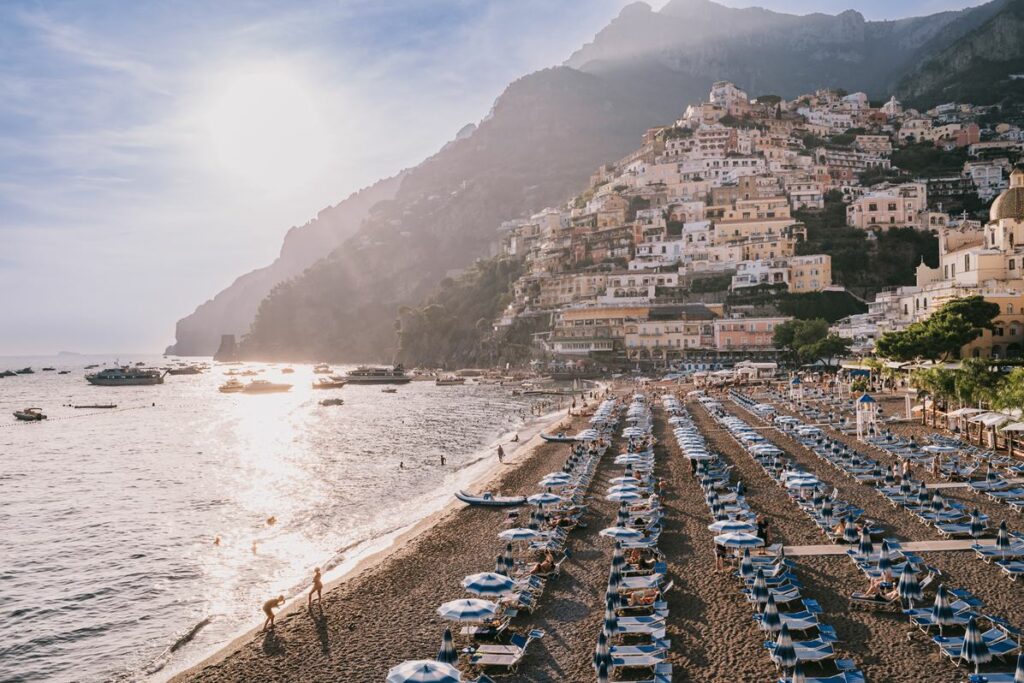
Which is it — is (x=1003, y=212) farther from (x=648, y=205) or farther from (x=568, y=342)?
(x=648, y=205)

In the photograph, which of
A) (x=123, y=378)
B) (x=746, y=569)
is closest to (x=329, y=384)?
(x=123, y=378)

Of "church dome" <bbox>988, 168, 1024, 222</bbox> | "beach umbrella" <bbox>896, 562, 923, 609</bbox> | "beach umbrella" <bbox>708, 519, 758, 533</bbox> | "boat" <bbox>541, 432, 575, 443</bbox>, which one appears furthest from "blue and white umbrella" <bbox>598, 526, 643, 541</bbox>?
"church dome" <bbox>988, 168, 1024, 222</bbox>

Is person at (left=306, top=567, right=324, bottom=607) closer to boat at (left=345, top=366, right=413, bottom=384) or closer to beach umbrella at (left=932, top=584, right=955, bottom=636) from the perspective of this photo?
beach umbrella at (left=932, top=584, right=955, bottom=636)

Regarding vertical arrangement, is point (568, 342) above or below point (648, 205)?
below

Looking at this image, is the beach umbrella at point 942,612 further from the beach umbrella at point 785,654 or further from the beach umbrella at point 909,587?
the beach umbrella at point 785,654

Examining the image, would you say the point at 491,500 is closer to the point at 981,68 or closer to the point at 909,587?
the point at 909,587

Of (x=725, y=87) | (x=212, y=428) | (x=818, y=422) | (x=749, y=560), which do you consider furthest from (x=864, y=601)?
(x=725, y=87)
